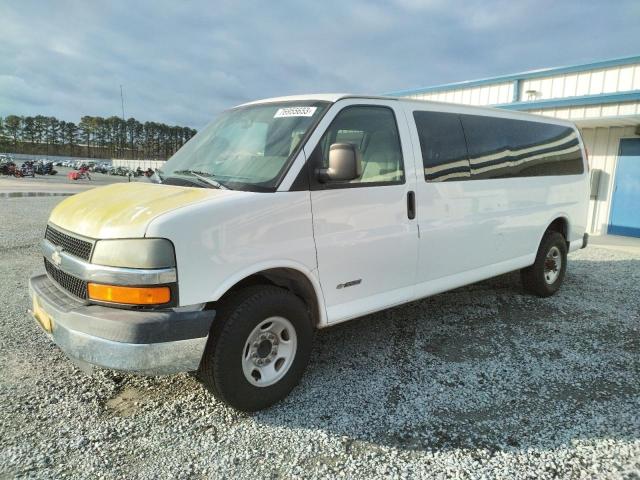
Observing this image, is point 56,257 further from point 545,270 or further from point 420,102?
point 545,270

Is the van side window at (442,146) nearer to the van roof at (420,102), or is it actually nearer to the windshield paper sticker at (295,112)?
the van roof at (420,102)

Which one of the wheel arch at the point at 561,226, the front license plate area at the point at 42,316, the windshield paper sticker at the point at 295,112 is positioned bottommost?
the front license plate area at the point at 42,316

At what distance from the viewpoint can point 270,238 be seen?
3.02m

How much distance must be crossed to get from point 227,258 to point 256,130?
50.3 inches

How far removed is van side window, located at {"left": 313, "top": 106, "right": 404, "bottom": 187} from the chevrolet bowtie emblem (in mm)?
1935

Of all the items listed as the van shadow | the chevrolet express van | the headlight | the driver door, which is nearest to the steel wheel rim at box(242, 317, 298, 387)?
the chevrolet express van

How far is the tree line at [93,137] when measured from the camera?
11962 centimetres

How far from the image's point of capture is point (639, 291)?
6.43 m

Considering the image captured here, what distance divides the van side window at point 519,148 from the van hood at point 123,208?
9.06ft

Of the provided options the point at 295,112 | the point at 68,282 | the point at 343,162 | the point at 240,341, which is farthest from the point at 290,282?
the point at 68,282

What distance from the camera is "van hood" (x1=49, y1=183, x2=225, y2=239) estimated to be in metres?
2.70

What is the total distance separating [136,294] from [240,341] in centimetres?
70

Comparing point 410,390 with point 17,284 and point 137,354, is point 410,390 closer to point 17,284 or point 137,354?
point 137,354

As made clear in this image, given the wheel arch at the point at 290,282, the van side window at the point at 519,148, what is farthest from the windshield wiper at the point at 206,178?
the van side window at the point at 519,148
